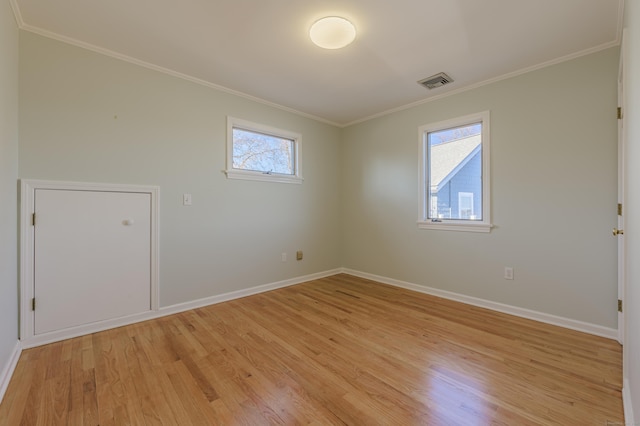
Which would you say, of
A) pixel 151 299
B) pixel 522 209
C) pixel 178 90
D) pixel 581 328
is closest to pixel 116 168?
pixel 178 90

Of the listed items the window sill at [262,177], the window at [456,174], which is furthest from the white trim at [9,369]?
the window at [456,174]

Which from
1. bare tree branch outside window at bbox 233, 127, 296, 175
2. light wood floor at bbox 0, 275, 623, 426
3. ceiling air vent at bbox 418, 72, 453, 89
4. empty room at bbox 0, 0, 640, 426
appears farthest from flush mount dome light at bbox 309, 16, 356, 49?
light wood floor at bbox 0, 275, 623, 426

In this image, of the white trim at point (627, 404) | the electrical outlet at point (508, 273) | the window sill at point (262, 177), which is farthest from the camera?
the window sill at point (262, 177)

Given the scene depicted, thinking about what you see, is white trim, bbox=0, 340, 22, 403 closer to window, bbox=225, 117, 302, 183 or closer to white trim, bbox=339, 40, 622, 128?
window, bbox=225, 117, 302, 183

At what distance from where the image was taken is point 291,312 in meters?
2.89

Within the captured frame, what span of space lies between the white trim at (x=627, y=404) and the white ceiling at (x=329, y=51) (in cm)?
241

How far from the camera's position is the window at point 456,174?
121 inches

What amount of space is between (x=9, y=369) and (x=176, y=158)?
1984mm

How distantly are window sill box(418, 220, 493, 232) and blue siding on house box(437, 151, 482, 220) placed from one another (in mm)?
112

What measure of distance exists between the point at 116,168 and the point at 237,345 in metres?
1.91

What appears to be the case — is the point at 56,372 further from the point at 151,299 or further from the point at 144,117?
the point at 144,117

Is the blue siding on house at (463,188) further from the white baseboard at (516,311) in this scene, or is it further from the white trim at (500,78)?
the white baseboard at (516,311)

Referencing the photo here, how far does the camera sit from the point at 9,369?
1.79m

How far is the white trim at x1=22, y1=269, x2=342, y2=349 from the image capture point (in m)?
2.22
